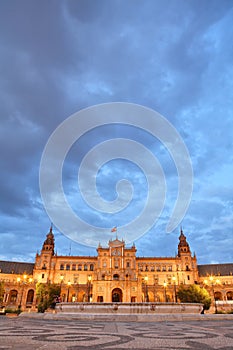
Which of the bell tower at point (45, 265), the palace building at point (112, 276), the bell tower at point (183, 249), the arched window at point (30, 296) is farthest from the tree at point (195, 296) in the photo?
the arched window at point (30, 296)

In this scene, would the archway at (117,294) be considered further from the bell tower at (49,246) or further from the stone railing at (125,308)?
the stone railing at (125,308)

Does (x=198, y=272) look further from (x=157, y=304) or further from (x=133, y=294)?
(x=157, y=304)

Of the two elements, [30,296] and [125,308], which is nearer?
[125,308]

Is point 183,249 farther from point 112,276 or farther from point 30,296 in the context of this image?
point 30,296

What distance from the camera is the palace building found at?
74.2m

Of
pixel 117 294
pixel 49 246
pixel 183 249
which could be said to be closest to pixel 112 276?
pixel 117 294

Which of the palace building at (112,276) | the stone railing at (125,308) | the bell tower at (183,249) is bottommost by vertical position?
the stone railing at (125,308)

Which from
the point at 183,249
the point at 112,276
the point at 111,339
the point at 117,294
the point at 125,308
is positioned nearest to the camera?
the point at 111,339

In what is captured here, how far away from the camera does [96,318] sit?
1828cm

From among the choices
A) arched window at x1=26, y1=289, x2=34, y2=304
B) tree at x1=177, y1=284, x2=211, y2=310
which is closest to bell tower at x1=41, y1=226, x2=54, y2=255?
arched window at x1=26, y1=289, x2=34, y2=304

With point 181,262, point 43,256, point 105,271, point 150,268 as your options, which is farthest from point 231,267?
point 43,256

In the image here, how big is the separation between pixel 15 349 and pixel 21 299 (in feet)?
271

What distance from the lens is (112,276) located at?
7731cm

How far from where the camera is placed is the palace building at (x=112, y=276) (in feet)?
244
